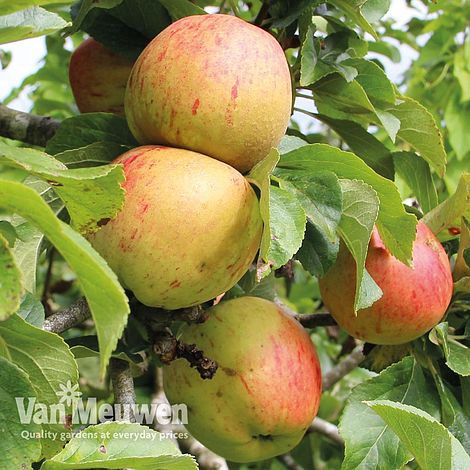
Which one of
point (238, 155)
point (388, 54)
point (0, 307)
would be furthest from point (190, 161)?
point (388, 54)

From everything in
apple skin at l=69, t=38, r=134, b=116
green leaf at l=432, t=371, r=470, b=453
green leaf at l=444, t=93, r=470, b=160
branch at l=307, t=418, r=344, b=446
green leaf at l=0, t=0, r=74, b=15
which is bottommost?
branch at l=307, t=418, r=344, b=446

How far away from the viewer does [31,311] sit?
933mm

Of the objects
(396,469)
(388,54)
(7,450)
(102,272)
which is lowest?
(396,469)

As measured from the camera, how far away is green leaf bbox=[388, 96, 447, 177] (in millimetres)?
1249

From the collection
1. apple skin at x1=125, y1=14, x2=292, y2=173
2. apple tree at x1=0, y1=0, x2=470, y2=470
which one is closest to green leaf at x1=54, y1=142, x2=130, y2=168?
apple tree at x1=0, y1=0, x2=470, y2=470

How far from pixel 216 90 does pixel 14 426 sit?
1.40ft

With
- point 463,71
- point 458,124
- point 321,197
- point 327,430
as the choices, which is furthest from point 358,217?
point 463,71

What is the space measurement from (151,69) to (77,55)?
1.48ft

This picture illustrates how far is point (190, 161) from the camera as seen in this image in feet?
3.01

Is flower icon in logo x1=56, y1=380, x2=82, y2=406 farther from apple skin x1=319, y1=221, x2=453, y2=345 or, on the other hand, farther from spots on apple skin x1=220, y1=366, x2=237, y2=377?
apple skin x1=319, y1=221, x2=453, y2=345

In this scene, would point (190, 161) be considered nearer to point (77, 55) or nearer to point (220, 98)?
point (220, 98)

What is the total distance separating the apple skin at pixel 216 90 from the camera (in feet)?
3.07

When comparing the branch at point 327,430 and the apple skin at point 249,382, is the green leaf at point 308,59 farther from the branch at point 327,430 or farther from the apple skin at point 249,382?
the branch at point 327,430

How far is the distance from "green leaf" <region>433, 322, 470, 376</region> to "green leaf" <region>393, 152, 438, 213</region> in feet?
0.84
